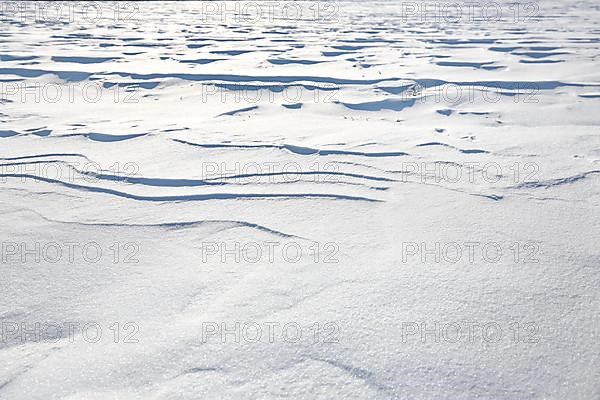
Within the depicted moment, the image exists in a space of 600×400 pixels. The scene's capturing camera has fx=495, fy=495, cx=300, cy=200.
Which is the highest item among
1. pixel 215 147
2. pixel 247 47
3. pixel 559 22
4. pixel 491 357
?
pixel 559 22

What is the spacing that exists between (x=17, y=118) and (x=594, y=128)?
3.77 m

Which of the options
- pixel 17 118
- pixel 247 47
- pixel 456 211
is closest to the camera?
pixel 456 211

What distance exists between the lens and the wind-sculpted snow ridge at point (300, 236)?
135cm

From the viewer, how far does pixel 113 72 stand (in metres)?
4.62

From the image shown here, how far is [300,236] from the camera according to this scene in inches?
76.9

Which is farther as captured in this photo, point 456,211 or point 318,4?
point 318,4

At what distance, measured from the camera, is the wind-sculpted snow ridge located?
1.35m

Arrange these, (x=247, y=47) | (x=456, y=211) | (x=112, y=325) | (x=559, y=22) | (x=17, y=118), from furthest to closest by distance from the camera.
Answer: (x=559, y=22) < (x=247, y=47) < (x=17, y=118) < (x=456, y=211) < (x=112, y=325)

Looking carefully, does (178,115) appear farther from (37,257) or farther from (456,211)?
(456,211)

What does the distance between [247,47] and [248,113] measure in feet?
8.78

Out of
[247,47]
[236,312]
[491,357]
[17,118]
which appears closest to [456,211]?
[491,357]

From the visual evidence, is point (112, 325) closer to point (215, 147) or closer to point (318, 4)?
point (215, 147)

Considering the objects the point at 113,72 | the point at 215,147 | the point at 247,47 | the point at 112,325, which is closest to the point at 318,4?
the point at 247,47

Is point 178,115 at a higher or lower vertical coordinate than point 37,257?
higher
